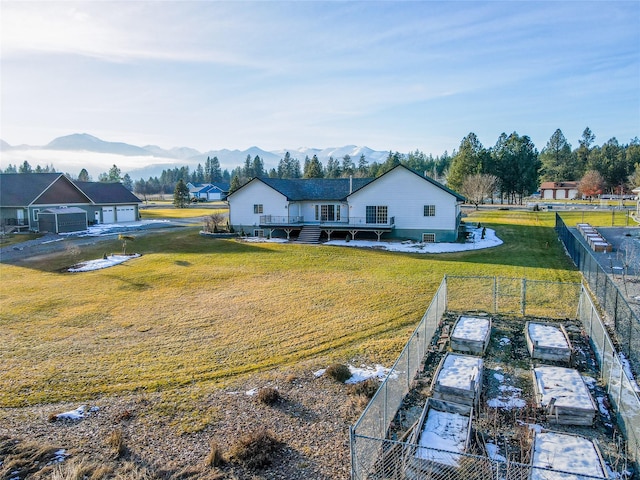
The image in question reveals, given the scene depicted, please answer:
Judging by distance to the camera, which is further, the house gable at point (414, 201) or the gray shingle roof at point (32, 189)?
the gray shingle roof at point (32, 189)

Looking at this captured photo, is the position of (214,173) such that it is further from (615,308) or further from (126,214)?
(615,308)

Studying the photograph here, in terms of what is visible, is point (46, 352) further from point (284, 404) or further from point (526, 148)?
point (526, 148)

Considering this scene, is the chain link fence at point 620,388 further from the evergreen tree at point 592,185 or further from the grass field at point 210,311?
the evergreen tree at point 592,185

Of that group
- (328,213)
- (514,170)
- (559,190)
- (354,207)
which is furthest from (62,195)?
(559,190)

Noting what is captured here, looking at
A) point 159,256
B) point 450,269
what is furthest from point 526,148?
point 159,256

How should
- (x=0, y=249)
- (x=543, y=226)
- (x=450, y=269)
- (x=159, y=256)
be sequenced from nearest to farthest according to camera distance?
(x=450, y=269) → (x=159, y=256) → (x=0, y=249) → (x=543, y=226)

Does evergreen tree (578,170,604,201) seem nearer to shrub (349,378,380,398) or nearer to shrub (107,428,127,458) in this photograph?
shrub (349,378,380,398)

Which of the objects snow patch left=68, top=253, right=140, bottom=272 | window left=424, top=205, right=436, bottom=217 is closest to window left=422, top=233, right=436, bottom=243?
window left=424, top=205, right=436, bottom=217

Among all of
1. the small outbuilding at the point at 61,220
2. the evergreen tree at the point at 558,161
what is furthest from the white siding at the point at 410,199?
the evergreen tree at the point at 558,161
